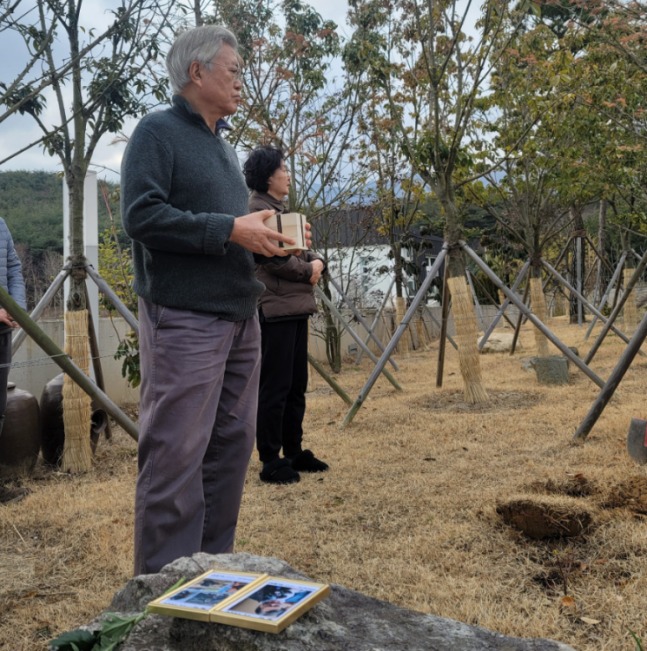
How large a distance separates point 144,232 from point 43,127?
292cm

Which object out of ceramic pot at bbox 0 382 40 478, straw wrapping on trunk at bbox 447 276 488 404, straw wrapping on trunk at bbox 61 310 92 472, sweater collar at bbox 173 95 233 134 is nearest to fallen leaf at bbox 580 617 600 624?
sweater collar at bbox 173 95 233 134

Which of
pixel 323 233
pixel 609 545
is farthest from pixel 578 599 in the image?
pixel 323 233

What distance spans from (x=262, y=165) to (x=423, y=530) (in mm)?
2038

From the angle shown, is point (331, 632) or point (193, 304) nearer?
point (331, 632)

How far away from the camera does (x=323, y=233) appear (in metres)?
10.6

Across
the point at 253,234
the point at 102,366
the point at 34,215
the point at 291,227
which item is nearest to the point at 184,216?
the point at 253,234

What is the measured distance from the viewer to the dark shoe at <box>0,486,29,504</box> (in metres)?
3.91

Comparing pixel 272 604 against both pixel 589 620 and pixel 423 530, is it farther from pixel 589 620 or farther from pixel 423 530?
pixel 423 530

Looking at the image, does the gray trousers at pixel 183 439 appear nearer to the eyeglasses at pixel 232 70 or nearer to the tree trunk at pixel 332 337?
the eyeglasses at pixel 232 70

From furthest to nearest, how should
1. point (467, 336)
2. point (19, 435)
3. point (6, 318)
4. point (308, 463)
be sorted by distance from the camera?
point (467, 336) → point (19, 435) → point (308, 463) → point (6, 318)

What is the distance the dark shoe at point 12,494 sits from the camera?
12.8ft

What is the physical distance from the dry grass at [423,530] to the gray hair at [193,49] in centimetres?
171

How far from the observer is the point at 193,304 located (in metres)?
2.06

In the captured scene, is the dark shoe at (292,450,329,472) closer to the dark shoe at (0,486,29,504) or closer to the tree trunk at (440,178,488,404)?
the dark shoe at (0,486,29,504)
